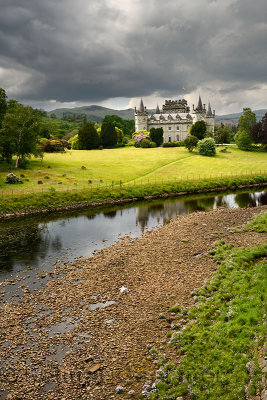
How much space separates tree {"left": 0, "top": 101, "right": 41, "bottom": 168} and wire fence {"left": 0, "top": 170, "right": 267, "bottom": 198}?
12087 mm

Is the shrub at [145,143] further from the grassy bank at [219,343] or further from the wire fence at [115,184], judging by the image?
the grassy bank at [219,343]

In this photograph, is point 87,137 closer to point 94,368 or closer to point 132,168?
point 132,168

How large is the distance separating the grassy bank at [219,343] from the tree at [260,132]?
85987 millimetres

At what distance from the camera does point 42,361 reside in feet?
40.5

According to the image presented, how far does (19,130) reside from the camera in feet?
175

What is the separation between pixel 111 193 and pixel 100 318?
33.0 m

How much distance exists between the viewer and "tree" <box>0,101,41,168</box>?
170 feet

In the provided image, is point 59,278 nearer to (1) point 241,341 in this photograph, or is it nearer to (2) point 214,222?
(1) point 241,341

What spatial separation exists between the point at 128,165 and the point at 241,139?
4609cm

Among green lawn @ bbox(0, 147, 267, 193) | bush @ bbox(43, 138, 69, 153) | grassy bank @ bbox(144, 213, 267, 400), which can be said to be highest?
bush @ bbox(43, 138, 69, 153)

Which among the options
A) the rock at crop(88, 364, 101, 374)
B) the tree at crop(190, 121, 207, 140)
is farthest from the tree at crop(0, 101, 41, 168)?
the tree at crop(190, 121, 207, 140)

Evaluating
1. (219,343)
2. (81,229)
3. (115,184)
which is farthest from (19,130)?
(219,343)

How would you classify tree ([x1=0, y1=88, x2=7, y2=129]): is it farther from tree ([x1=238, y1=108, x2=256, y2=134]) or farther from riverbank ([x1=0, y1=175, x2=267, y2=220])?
tree ([x1=238, y1=108, x2=256, y2=134])

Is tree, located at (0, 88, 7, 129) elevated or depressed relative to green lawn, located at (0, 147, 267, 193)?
elevated
